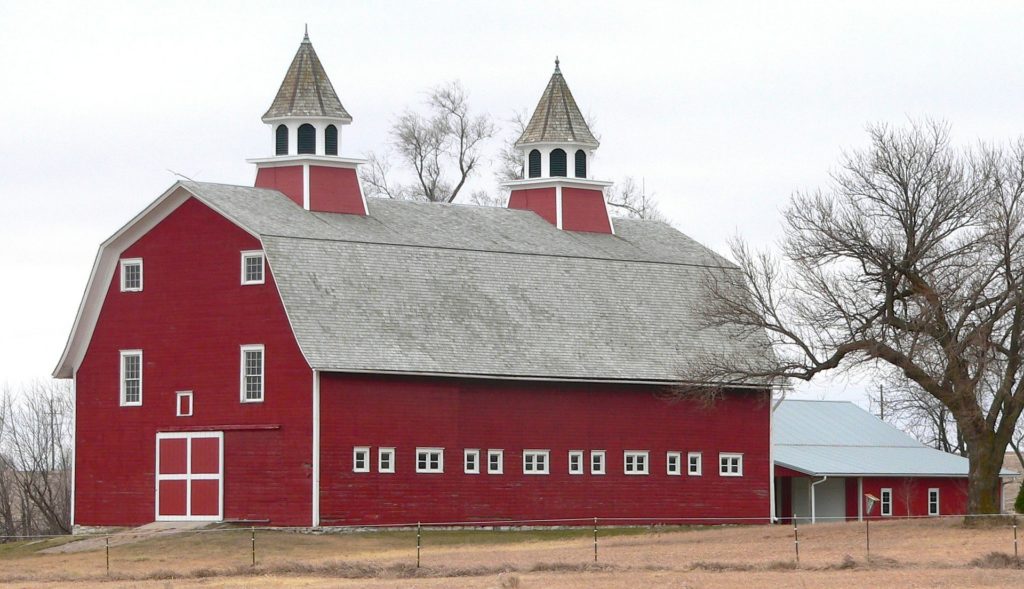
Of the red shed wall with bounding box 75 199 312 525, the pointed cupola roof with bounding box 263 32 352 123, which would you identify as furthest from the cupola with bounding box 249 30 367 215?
the red shed wall with bounding box 75 199 312 525

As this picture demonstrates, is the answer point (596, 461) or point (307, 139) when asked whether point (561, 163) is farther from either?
point (596, 461)

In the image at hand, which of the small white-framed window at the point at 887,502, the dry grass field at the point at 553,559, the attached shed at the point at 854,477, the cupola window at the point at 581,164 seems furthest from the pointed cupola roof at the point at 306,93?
the small white-framed window at the point at 887,502

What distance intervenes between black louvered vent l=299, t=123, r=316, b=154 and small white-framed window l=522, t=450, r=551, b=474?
991cm

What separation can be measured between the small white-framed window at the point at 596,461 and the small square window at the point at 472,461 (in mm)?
3456

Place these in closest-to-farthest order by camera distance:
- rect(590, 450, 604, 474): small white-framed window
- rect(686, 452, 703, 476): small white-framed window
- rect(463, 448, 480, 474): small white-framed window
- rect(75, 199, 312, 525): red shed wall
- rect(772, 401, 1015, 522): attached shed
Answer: rect(75, 199, 312, 525): red shed wall, rect(463, 448, 480, 474): small white-framed window, rect(590, 450, 604, 474): small white-framed window, rect(686, 452, 703, 476): small white-framed window, rect(772, 401, 1015, 522): attached shed

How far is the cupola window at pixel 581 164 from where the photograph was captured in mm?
59031

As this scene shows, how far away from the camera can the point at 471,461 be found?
50156 millimetres

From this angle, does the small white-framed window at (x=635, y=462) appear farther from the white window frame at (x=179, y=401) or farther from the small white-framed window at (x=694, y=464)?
the white window frame at (x=179, y=401)

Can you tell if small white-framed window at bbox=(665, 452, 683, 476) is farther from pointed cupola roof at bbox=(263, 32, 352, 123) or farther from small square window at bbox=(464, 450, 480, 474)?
pointed cupola roof at bbox=(263, 32, 352, 123)

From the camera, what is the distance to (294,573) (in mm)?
37906

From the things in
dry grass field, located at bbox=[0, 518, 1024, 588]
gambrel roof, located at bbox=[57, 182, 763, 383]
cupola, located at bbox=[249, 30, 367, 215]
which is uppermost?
cupola, located at bbox=[249, 30, 367, 215]

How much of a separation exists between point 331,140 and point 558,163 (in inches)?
319

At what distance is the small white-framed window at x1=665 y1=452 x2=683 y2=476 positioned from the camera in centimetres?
5334

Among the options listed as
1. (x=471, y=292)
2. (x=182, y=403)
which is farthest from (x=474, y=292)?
(x=182, y=403)
